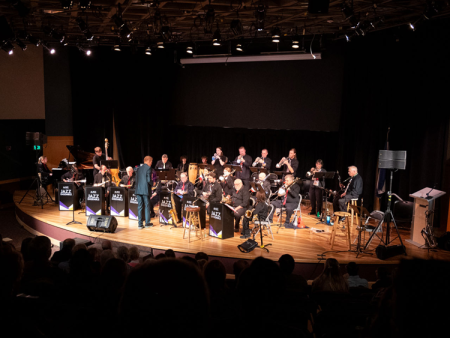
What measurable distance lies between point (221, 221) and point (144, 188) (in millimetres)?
1984

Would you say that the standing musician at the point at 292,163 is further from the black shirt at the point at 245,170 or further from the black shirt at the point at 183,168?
the black shirt at the point at 183,168

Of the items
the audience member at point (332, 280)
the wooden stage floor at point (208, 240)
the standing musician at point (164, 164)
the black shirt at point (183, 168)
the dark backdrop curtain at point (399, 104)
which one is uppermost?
the dark backdrop curtain at point (399, 104)

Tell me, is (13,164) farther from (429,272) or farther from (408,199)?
(429,272)

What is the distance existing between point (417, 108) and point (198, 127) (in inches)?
309

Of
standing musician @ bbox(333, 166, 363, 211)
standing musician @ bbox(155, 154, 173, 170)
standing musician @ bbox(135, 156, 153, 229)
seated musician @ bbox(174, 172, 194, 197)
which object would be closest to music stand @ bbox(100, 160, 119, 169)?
standing musician @ bbox(155, 154, 173, 170)

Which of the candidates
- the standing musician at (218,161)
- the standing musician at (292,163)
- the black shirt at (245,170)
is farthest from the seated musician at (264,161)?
the standing musician at (218,161)

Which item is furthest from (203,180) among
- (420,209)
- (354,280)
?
(354,280)

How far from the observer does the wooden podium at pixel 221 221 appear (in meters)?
8.08

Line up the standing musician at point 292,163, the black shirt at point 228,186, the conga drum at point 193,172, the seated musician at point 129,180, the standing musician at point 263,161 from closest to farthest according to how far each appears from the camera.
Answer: the black shirt at point 228,186
the seated musician at point 129,180
the standing musician at point 292,163
the standing musician at point 263,161
the conga drum at point 193,172

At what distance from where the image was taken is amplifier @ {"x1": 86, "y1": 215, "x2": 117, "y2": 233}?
834 cm

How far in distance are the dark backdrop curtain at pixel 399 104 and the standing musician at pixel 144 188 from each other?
563 cm

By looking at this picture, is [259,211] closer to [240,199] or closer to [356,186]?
[240,199]

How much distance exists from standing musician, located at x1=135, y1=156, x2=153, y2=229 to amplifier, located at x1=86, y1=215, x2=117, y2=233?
0.68 metres

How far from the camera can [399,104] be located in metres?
9.44
